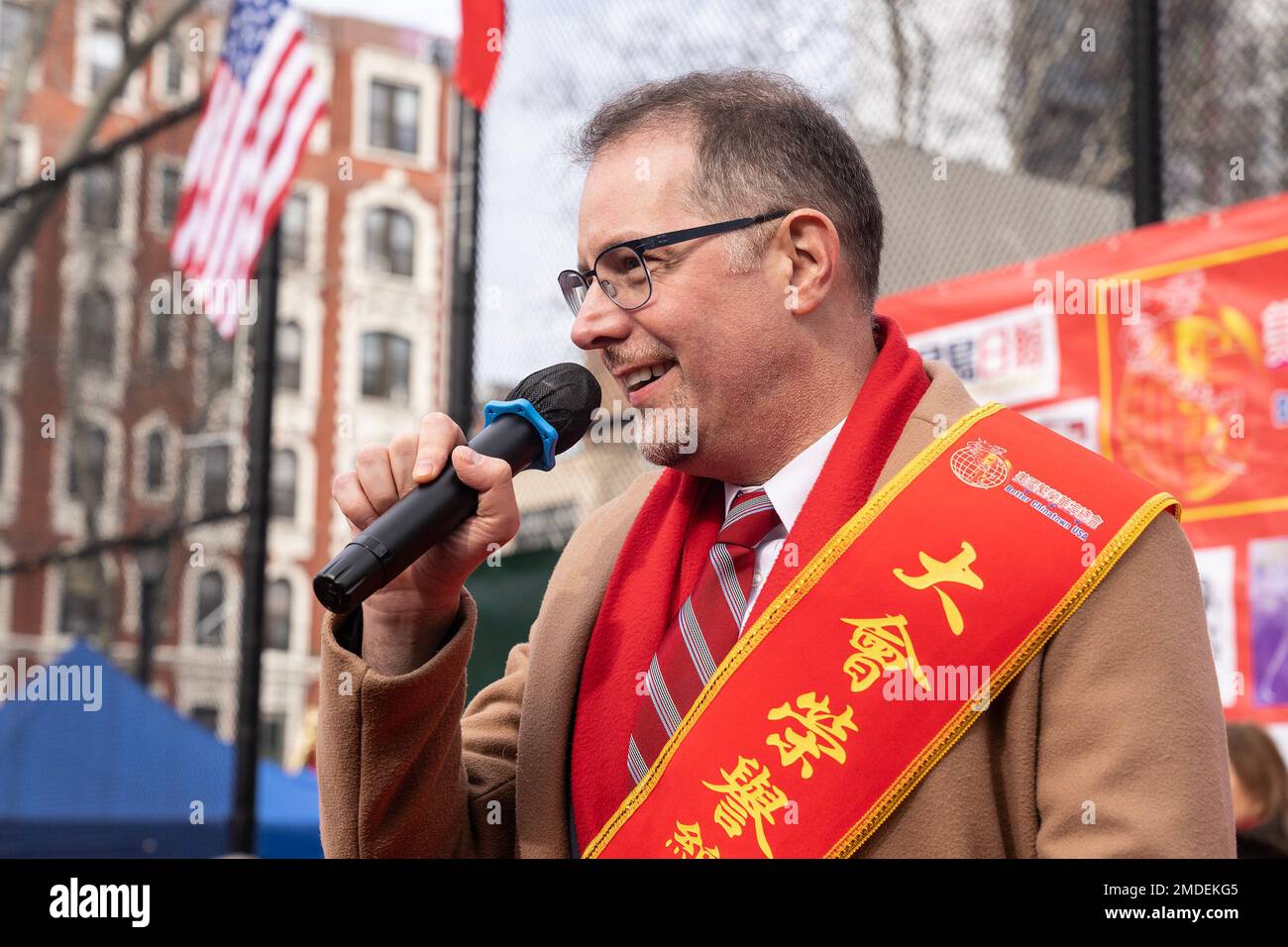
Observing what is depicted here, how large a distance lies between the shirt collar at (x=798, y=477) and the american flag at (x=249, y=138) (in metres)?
5.19

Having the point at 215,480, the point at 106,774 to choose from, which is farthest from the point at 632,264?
the point at 106,774

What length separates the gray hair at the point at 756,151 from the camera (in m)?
2.28

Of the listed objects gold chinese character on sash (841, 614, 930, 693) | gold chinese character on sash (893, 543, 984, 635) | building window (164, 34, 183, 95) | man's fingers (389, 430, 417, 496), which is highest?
building window (164, 34, 183, 95)

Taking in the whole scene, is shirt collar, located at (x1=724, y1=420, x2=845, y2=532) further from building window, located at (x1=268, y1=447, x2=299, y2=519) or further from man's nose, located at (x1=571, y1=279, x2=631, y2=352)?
building window, located at (x1=268, y1=447, x2=299, y2=519)

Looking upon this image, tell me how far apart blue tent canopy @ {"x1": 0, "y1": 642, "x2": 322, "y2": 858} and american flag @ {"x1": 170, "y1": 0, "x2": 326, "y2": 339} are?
1931mm

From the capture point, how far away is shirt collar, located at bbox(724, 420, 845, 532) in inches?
89.3

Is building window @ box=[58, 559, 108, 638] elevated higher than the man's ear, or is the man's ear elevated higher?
the man's ear

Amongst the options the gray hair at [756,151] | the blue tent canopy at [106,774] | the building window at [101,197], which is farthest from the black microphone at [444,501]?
the building window at [101,197]

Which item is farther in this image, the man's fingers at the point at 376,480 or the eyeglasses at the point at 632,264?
the eyeglasses at the point at 632,264

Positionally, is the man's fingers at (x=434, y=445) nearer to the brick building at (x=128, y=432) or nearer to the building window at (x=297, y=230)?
the brick building at (x=128, y=432)

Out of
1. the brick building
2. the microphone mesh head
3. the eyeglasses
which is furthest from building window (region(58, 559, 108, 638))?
the eyeglasses

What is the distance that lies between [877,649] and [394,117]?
1394 inches

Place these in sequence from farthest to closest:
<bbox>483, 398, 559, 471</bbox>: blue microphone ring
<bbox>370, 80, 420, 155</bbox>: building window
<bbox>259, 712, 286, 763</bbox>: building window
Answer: <bbox>370, 80, 420, 155</bbox>: building window → <bbox>259, 712, 286, 763</bbox>: building window → <bbox>483, 398, 559, 471</bbox>: blue microphone ring

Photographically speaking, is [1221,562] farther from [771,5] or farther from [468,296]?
[468,296]
